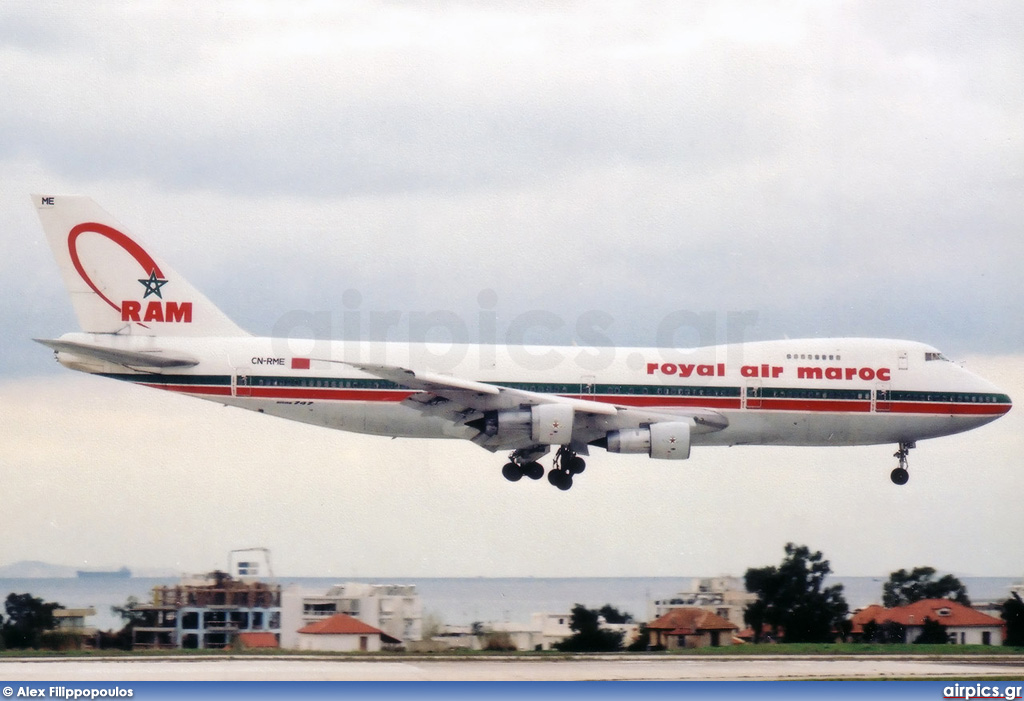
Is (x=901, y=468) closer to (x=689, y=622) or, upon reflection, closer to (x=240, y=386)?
(x=689, y=622)

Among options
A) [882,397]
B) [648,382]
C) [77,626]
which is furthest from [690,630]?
[77,626]

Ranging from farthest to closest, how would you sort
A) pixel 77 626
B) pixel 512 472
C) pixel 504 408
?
pixel 77 626 → pixel 512 472 → pixel 504 408

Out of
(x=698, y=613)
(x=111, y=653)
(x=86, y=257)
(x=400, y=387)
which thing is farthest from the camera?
(x=698, y=613)

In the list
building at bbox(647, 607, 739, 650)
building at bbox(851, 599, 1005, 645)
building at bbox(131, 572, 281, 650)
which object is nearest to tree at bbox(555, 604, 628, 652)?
building at bbox(647, 607, 739, 650)

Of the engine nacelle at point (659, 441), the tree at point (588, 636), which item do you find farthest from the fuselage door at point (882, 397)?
the tree at point (588, 636)

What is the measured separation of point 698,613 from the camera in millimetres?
63250

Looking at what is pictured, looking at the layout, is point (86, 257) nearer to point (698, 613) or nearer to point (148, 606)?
point (148, 606)

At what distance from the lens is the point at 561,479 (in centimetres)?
5331

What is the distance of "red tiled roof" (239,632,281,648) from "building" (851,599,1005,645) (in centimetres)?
2644

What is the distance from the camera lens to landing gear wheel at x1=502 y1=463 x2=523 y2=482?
53.5 metres

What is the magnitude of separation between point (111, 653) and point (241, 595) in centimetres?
1878

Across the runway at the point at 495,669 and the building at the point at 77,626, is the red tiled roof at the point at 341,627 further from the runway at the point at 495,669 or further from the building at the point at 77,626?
the building at the point at 77,626

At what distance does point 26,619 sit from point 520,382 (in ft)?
78.3

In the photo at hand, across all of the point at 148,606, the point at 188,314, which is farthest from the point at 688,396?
the point at 148,606
